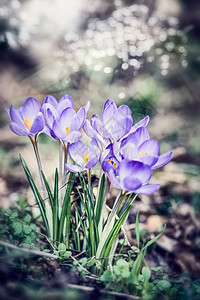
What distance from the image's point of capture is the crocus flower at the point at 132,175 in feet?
2.76

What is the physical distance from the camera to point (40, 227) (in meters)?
1.34

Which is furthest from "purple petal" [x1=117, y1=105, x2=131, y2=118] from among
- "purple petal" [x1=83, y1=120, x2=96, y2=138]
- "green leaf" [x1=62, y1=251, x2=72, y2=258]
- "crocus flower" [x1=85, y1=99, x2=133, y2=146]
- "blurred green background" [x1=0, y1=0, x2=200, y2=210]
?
"blurred green background" [x1=0, y1=0, x2=200, y2=210]

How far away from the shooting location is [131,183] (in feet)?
2.77

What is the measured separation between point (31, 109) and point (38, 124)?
0.09 meters

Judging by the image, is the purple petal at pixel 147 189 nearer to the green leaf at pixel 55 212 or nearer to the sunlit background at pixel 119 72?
the green leaf at pixel 55 212

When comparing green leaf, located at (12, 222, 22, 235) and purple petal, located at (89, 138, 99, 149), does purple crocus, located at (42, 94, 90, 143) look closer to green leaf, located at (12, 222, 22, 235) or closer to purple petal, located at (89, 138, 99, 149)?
purple petal, located at (89, 138, 99, 149)

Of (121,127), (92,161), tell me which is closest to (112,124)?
(121,127)

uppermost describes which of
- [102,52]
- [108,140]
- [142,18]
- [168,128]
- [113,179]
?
[142,18]

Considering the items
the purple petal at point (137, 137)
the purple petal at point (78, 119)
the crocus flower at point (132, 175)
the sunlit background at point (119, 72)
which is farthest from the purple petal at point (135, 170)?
the sunlit background at point (119, 72)

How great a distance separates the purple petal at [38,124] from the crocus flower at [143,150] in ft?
0.87

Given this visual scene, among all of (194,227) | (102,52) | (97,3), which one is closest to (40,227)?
(194,227)

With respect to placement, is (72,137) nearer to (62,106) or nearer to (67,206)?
(62,106)

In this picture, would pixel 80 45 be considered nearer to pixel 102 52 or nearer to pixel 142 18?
pixel 102 52

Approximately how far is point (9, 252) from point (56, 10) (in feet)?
9.66
